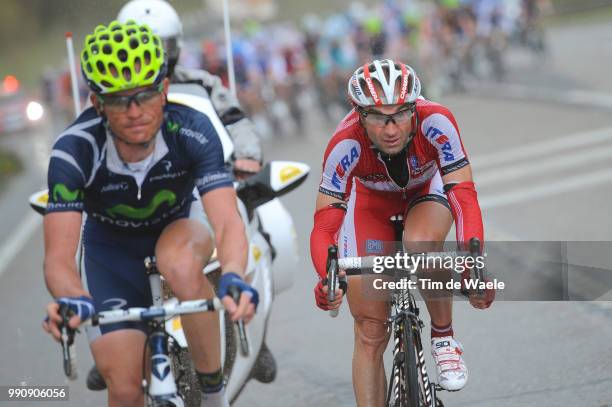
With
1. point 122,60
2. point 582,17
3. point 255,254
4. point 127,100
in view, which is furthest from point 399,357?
point 582,17

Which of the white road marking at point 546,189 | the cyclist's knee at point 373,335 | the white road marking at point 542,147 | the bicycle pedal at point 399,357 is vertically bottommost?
the bicycle pedal at point 399,357

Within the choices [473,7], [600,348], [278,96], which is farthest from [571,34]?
[600,348]

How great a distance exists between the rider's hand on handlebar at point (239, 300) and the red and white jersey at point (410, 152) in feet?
3.66

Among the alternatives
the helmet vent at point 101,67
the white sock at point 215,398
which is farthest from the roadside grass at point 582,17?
the helmet vent at point 101,67

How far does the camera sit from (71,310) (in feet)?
14.6

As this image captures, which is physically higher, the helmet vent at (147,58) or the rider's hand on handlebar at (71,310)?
the helmet vent at (147,58)

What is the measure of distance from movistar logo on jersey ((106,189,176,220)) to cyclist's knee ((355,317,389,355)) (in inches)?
42.8

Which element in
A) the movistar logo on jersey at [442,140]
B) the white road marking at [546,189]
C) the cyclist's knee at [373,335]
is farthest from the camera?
the white road marking at [546,189]

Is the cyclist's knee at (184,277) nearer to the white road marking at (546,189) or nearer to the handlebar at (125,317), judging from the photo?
the handlebar at (125,317)

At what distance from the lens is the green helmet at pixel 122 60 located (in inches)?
189

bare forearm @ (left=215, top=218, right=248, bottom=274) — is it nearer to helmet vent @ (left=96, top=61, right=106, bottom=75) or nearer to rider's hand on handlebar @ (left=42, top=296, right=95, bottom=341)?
rider's hand on handlebar @ (left=42, top=296, right=95, bottom=341)

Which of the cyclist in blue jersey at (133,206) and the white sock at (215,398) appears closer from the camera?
the cyclist in blue jersey at (133,206)

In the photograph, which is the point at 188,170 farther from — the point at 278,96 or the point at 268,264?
the point at 278,96

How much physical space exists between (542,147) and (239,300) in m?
12.5
